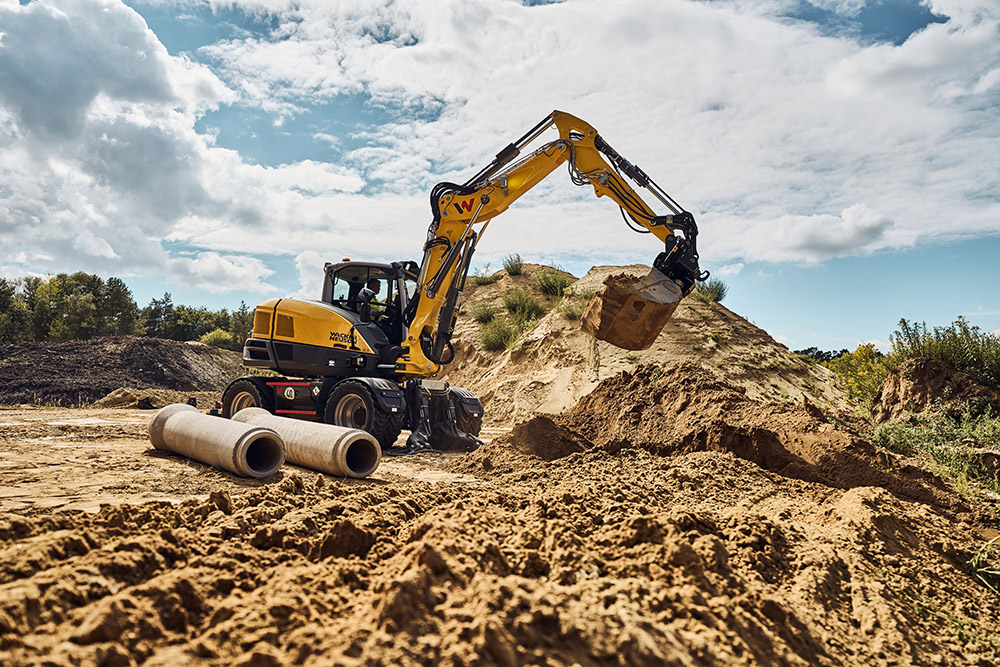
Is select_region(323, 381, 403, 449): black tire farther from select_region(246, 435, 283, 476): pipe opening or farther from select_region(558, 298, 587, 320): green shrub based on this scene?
select_region(558, 298, 587, 320): green shrub

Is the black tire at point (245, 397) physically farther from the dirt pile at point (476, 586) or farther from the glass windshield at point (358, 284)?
the dirt pile at point (476, 586)

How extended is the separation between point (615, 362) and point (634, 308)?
583 cm

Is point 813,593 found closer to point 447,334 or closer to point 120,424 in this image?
point 447,334

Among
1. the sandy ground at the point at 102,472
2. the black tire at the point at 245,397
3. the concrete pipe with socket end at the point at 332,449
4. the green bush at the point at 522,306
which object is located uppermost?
the green bush at the point at 522,306

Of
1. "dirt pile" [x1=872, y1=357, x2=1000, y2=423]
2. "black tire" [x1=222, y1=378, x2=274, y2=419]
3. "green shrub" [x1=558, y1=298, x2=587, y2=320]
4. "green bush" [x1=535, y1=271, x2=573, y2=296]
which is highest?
"green bush" [x1=535, y1=271, x2=573, y2=296]

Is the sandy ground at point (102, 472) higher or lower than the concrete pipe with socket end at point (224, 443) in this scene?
lower

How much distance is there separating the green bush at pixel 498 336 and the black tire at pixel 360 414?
10811 mm

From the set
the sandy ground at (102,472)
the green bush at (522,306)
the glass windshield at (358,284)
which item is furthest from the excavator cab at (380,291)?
the green bush at (522,306)

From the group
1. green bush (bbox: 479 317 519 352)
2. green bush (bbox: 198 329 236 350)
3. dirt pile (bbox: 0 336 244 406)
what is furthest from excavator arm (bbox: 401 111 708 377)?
green bush (bbox: 198 329 236 350)

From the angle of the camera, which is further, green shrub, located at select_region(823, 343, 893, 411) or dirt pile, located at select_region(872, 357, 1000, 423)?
green shrub, located at select_region(823, 343, 893, 411)

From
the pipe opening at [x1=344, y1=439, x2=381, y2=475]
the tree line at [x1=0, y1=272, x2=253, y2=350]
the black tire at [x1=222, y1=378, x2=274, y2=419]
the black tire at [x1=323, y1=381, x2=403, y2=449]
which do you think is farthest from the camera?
the tree line at [x1=0, y1=272, x2=253, y2=350]

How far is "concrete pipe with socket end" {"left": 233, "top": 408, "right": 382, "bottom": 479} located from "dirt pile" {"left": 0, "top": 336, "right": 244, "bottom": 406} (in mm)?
16215

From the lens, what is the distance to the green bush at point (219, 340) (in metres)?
35.6

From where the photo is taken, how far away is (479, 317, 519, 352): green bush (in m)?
20.9
